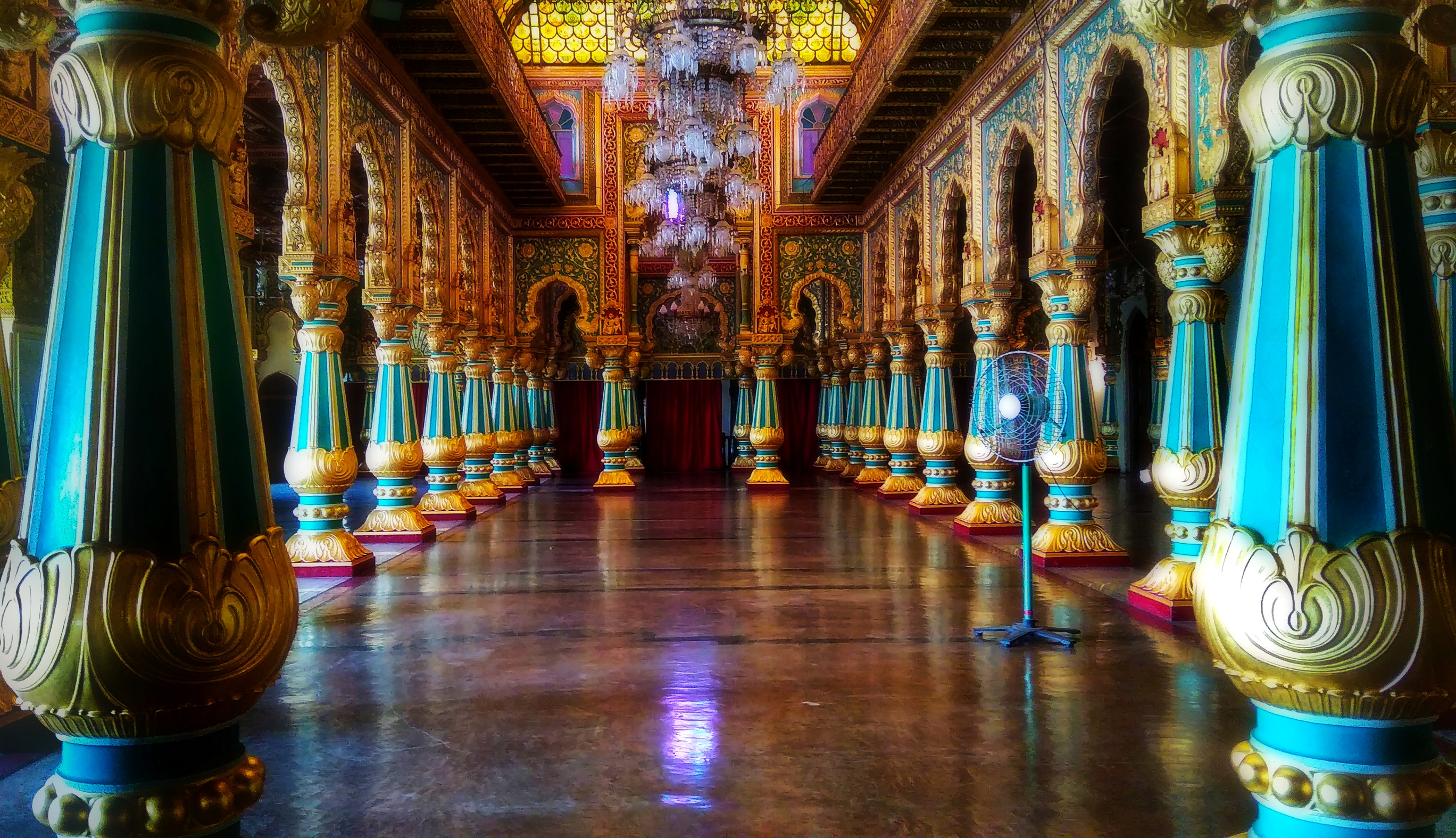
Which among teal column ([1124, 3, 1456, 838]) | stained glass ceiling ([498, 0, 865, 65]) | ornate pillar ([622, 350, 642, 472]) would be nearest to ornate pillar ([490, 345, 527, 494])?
ornate pillar ([622, 350, 642, 472])

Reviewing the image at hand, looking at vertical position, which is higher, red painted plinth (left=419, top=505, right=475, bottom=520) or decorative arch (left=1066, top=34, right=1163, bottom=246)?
decorative arch (left=1066, top=34, right=1163, bottom=246)

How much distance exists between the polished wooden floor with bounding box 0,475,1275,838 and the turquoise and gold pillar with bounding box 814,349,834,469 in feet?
41.5

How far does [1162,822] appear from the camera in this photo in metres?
2.49

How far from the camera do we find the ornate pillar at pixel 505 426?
1355 cm

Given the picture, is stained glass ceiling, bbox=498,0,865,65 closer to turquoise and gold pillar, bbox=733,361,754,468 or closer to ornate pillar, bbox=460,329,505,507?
ornate pillar, bbox=460,329,505,507

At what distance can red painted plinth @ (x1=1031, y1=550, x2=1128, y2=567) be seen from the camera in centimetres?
684

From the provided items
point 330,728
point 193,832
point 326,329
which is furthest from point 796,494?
point 193,832

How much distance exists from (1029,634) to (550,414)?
15.6 m

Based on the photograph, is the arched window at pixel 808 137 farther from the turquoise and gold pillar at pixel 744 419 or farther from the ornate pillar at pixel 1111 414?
the ornate pillar at pixel 1111 414

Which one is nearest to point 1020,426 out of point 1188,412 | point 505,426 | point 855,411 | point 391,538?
point 1188,412

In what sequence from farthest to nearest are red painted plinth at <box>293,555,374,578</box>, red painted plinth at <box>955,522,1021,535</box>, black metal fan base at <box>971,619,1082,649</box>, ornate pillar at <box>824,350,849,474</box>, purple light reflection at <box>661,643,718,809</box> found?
ornate pillar at <box>824,350,849,474</box> < red painted plinth at <box>955,522,1021,535</box> < red painted plinth at <box>293,555,374,578</box> < black metal fan base at <box>971,619,1082,649</box> < purple light reflection at <box>661,643,718,809</box>

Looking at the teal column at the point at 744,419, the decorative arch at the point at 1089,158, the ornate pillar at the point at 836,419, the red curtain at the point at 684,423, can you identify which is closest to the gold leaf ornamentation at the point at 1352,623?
the decorative arch at the point at 1089,158

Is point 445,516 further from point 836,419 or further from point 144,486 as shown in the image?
point 836,419

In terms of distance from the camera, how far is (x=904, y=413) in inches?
484
